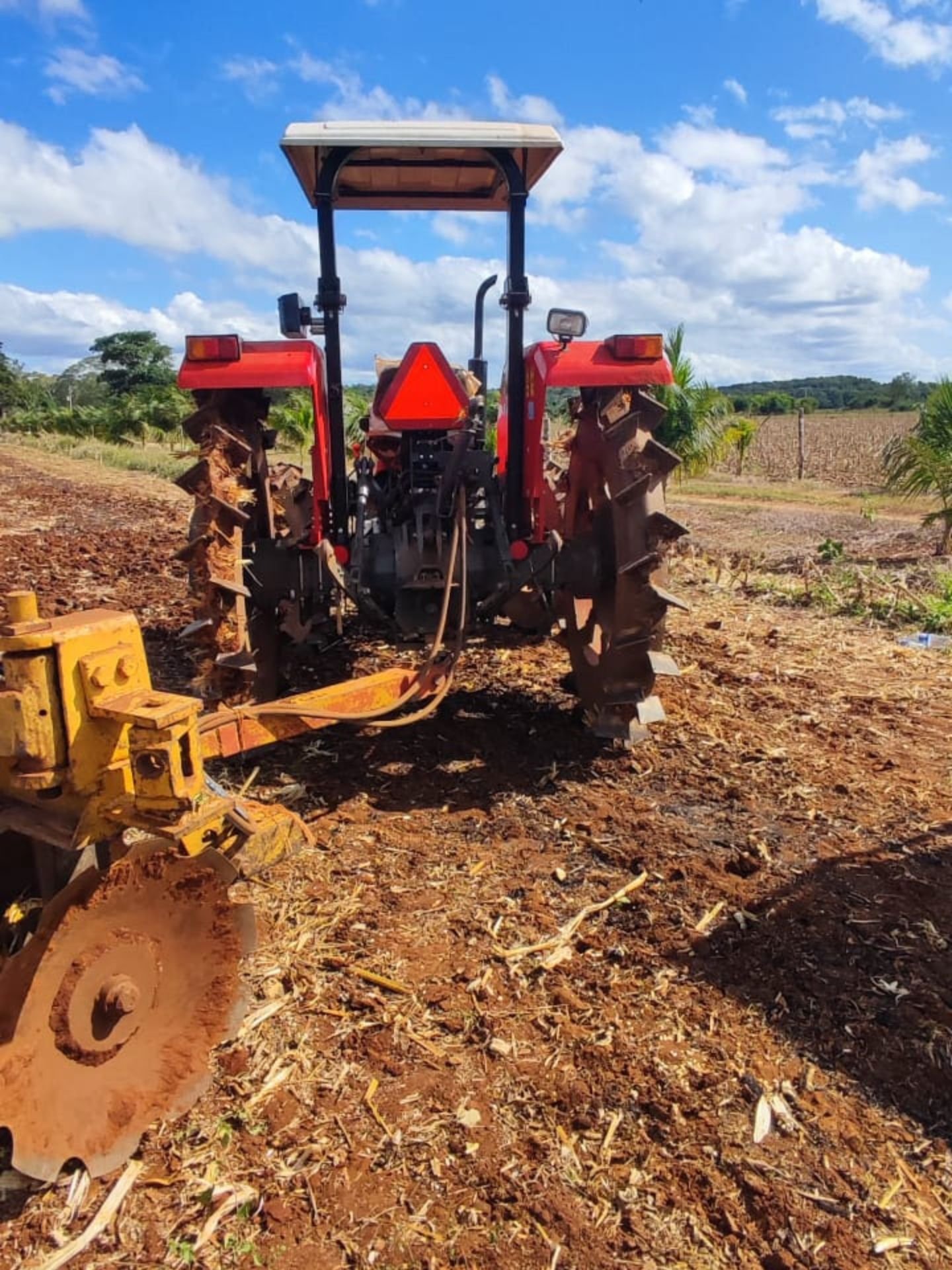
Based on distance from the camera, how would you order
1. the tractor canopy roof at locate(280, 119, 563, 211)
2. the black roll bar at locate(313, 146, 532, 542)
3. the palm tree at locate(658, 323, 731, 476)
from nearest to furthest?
the tractor canopy roof at locate(280, 119, 563, 211), the black roll bar at locate(313, 146, 532, 542), the palm tree at locate(658, 323, 731, 476)

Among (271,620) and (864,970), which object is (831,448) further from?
(864,970)

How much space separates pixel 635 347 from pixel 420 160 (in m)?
1.62

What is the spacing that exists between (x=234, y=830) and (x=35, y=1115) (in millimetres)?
872

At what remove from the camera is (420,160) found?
477 cm

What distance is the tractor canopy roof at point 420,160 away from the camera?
12.5 ft

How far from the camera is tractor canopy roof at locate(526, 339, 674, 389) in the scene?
4.08m

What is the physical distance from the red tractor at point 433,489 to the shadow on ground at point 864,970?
1162 mm

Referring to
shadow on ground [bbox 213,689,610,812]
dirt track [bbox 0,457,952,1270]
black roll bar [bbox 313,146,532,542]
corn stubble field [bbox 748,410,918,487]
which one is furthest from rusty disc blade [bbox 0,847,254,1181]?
corn stubble field [bbox 748,410,918,487]

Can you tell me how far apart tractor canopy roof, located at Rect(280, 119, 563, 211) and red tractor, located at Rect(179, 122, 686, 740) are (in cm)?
1

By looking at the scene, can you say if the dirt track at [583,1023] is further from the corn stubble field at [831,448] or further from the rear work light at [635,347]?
the corn stubble field at [831,448]

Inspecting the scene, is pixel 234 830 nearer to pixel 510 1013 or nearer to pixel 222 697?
pixel 510 1013

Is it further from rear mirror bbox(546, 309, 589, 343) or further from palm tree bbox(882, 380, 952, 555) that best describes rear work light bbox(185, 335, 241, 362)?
palm tree bbox(882, 380, 952, 555)

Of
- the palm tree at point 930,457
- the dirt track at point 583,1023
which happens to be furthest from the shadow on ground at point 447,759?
the palm tree at point 930,457

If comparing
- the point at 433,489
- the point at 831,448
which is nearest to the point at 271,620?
the point at 433,489
